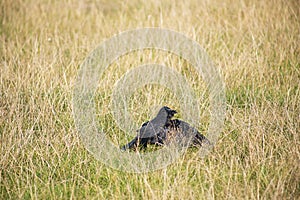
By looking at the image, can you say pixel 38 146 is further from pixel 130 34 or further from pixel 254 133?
pixel 130 34

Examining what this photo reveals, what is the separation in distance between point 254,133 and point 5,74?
8.21 ft

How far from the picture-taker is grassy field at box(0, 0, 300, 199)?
2637 millimetres

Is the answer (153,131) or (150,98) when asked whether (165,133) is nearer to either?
(153,131)

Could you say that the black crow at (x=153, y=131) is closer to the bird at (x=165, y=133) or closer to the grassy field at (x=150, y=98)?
the bird at (x=165, y=133)

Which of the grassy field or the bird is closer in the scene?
the grassy field

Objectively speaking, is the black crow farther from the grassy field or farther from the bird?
the grassy field

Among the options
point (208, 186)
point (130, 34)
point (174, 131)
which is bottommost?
point (208, 186)

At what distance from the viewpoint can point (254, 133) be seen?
296cm

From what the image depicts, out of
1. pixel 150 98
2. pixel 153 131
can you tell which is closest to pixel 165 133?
pixel 153 131

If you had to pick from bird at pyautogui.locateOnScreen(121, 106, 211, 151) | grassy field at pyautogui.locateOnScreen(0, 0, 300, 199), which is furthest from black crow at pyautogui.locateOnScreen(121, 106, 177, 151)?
grassy field at pyautogui.locateOnScreen(0, 0, 300, 199)

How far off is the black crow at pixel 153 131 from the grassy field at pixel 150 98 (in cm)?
20

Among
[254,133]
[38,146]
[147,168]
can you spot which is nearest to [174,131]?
[147,168]

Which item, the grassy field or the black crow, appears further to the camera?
the black crow

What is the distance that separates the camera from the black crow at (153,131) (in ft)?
9.87
